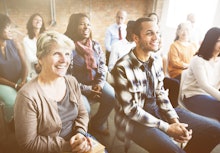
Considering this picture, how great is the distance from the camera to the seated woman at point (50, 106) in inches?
44.9

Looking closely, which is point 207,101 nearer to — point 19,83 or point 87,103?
point 87,103

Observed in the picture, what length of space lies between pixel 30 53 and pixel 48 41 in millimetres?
153

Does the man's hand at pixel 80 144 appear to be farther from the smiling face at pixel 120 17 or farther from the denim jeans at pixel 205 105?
the denim jeans at pixel 205 105

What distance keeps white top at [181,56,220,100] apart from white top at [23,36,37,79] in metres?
1.23

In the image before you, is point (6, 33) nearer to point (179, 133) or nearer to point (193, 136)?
point (179, 133)

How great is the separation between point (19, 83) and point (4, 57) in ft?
0.54

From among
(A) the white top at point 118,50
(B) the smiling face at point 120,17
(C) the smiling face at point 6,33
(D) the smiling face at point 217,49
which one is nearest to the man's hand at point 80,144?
(A) the white top at point 118,50

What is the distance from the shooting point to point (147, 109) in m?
1.64

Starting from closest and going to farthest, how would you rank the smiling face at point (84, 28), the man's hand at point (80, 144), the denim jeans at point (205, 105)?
the man's hand at point (80, 144)
the smiling face at point (84, 28)
the denim jeans at point (205, 105)

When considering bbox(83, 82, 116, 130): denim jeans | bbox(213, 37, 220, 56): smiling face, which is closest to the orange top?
bbox(213, 37, 220, 56): smiling face

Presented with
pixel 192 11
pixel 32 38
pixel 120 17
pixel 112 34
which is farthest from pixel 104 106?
pixel 192 11

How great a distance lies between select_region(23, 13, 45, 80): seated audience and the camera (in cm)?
123

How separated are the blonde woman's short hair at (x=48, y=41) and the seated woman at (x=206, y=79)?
3.63 ft

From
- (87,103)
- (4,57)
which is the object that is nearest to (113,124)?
(87,103)
